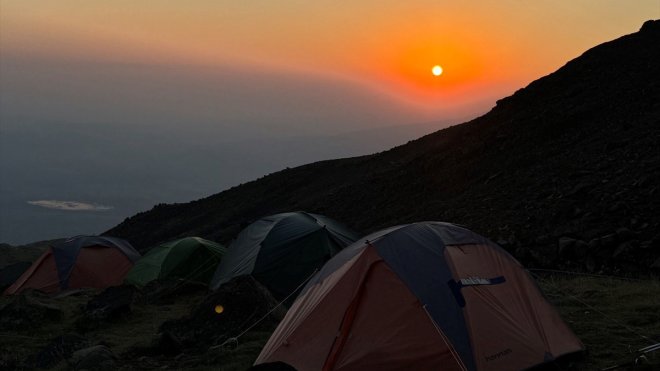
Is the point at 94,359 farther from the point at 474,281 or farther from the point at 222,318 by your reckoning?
the point at 474,281

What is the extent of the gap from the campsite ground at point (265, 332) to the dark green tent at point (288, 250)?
6.94ft

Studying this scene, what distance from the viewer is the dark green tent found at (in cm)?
1324

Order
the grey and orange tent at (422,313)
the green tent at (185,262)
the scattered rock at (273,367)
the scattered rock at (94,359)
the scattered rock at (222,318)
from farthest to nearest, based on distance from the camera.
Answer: the green tent at (185,262), the scattered rock at (222,318), the scattered rock at (94,359), the scattered rock at (273,367), the grey and orange tent at (422,313)

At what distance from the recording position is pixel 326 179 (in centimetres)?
4444

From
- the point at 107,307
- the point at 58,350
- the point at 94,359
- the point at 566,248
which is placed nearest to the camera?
the point at 94,359

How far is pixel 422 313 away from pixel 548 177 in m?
15.0

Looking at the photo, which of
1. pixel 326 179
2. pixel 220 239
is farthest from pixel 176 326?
pixel 326 179

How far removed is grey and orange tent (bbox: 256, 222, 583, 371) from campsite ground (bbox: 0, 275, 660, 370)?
3.02 ft

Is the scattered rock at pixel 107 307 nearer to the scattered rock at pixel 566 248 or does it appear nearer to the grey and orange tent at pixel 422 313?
the grey and orange tent at pixel 422 313

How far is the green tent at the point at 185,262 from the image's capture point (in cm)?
1705

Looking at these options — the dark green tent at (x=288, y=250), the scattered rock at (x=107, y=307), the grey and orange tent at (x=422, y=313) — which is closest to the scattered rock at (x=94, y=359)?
the grey and orange tent at (x=422, y=313)

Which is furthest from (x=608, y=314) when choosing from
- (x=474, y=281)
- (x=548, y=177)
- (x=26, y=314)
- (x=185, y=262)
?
(x=26, y=314)

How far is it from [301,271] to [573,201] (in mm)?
8981

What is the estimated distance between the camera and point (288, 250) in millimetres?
13531
